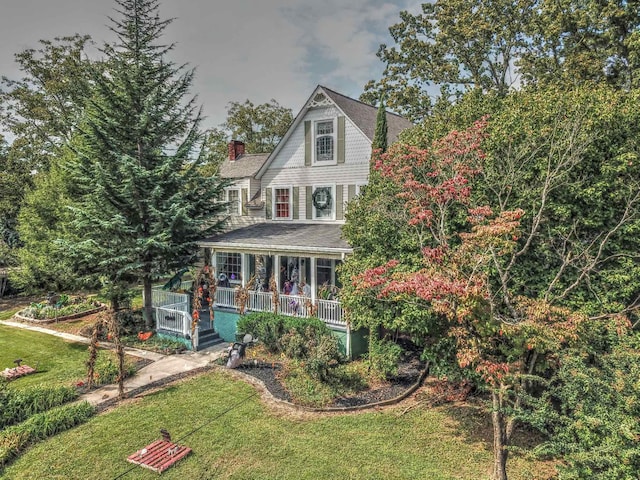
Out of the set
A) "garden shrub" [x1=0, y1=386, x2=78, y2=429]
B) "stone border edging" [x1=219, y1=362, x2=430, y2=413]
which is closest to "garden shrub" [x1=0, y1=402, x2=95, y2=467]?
"garden shrub" [x1=0, y1=386, x2=78, y2=429]

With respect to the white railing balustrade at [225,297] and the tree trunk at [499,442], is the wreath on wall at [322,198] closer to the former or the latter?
the white railing balustrade at [225,297]

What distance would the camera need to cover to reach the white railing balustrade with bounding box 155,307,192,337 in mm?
14750

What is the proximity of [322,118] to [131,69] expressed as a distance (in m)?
8.78

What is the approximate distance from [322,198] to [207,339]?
8686 millimetres

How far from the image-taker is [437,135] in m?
10.6

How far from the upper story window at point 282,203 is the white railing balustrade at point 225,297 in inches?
229

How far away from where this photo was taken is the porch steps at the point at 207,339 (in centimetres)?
1495

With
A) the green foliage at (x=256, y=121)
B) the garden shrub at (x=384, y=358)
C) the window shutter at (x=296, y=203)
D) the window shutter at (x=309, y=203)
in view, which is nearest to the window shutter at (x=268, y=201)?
the window shutter at (x=296, y=203)

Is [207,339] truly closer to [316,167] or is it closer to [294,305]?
[294,305]

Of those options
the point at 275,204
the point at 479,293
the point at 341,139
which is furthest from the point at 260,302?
the point at 479,293

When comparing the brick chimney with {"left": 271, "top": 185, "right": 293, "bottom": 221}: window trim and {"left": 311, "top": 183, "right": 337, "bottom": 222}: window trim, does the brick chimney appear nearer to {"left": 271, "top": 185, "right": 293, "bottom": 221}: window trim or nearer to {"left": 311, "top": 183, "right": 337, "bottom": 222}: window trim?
{"left": 271, "top": 185, "right": 293, "bottom": 221}: window trim

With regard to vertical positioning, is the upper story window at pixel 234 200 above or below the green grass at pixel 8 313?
above

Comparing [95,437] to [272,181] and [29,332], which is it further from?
[272,181]

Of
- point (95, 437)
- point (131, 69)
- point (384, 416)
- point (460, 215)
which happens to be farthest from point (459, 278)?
point (131, 69)
